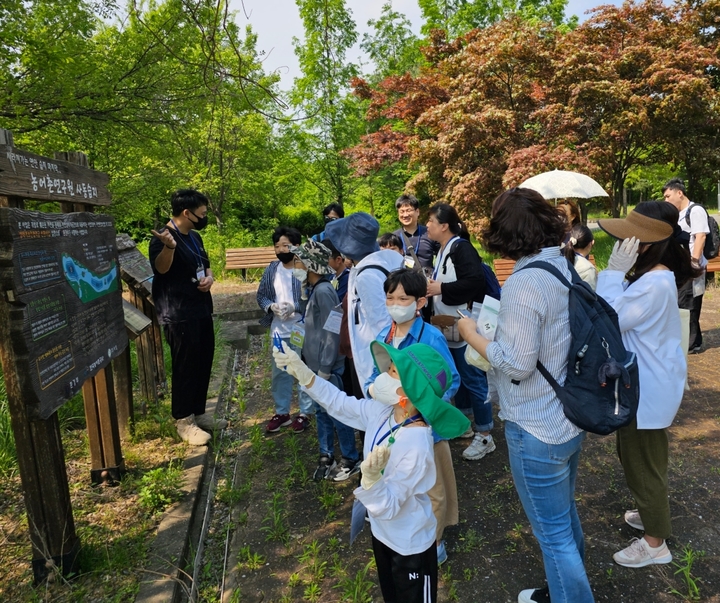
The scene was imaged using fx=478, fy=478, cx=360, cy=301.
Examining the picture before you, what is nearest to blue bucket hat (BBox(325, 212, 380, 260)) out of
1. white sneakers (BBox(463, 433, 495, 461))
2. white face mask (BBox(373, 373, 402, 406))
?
white face mask (BBox(373, 373, 402, 406))

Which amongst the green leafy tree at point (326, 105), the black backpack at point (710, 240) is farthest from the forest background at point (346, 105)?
the black backpack at point (710, 240)

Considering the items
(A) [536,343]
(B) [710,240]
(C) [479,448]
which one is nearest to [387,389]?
(A) [536,343]

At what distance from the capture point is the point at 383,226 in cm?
1912

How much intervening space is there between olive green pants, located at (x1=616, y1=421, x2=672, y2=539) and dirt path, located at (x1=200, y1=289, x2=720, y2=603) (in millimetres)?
233

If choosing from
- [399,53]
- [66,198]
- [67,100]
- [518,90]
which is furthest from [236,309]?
[399,53]

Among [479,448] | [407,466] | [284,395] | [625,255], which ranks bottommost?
[479,448]

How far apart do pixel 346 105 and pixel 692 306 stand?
38.9ft

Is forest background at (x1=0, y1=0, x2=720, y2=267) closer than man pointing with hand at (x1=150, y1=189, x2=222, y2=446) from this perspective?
No

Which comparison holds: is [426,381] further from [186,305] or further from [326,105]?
[326,105]

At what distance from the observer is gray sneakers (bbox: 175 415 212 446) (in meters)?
3.88

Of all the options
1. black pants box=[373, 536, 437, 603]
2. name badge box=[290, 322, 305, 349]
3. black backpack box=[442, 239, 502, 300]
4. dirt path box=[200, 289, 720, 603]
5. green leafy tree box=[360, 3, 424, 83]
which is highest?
green leafy tree box=[360, 3, 424, 83]

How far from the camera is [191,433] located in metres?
3.91

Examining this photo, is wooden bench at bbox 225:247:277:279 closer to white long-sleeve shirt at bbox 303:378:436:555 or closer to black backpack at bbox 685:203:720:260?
black backpack at bbox 685:203:720:260

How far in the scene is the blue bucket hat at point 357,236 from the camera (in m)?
2.98
